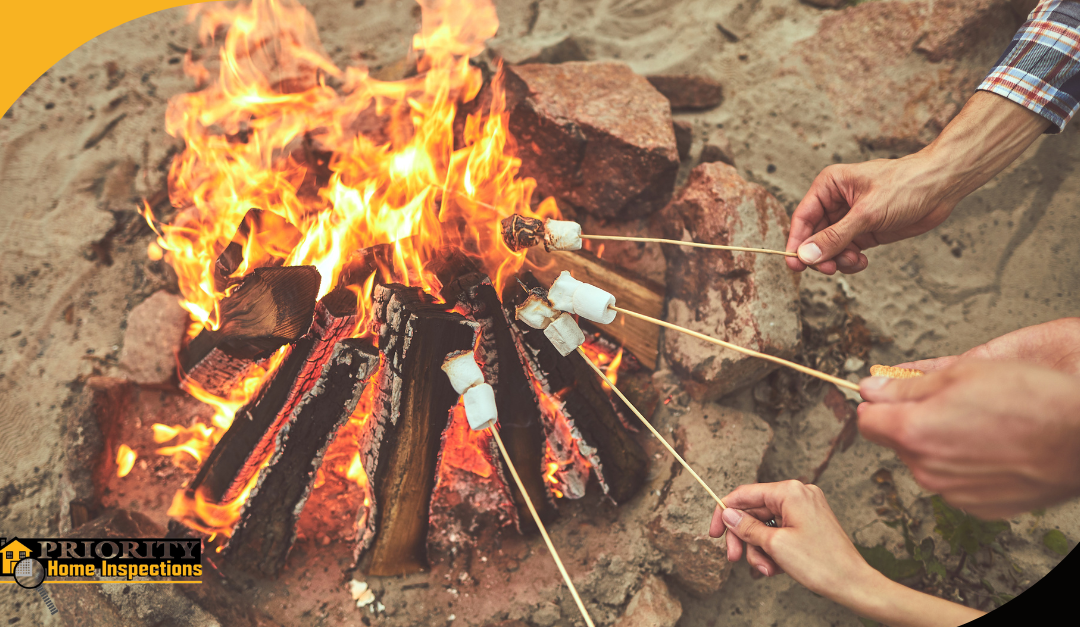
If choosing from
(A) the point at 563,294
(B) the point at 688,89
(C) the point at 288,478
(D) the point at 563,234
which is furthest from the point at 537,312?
(B) the point at 688,89

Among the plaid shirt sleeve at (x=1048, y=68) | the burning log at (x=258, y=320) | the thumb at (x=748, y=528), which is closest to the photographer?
the thumb at (x=748, y=528)

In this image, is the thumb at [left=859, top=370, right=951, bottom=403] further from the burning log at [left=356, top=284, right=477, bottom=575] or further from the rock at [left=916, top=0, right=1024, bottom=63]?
the rock at [left=916, top=0, right=1024, bottom=63]

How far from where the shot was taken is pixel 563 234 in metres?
2.19

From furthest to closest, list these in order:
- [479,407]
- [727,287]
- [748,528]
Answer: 1. [727,287]
2. [479,407]
3. [748,528]

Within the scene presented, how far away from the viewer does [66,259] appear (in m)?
2.93

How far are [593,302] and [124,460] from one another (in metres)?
2.47

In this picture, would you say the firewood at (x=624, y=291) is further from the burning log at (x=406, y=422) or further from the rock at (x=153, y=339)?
the rock at (x=153, y=339)

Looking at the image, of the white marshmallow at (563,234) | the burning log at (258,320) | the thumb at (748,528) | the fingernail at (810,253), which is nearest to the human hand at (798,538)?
the thumb at (748,528)

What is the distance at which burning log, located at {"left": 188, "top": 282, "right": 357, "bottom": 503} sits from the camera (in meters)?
2.18

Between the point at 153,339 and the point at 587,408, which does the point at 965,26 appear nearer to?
the point at 587,408

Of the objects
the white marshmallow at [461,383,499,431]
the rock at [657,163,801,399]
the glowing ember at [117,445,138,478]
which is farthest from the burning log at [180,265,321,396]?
the rock at [657,163,801,399]

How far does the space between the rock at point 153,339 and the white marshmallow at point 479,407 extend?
1.87 metres

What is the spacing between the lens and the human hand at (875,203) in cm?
204

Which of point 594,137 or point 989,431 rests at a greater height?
point 594,137
